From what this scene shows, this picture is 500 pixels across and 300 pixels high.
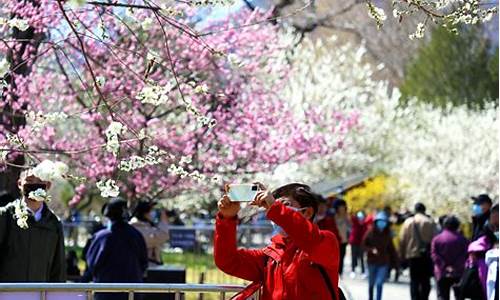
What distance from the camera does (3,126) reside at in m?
13.4

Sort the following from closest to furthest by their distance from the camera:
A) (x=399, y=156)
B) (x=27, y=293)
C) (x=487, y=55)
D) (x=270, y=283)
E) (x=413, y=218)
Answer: (x=270, y=283) < (x=27, y=293) < (x=413, y=218) < (x=399, y=156) < (x=487, y=55)

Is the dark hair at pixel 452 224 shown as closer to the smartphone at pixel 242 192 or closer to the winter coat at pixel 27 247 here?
the winter coat at pixel 27 247

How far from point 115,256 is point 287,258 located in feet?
15.7

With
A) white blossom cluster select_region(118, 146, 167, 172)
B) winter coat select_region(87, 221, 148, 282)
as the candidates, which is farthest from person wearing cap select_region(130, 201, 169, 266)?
white blossom cluster select_region(118, 146, 167, 172)

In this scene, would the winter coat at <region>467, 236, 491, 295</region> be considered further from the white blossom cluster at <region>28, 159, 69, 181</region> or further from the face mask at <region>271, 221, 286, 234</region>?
the white blossom cluster at <region>28, 159, 69, 181</region>

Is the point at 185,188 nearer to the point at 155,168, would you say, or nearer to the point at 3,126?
the point at 155,168

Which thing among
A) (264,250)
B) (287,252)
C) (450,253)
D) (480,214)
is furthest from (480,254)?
(287,252)

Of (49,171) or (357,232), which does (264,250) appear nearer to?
(49,171)

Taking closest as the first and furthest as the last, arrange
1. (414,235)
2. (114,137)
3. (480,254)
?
(114,137) < (480,254) < (414,235)

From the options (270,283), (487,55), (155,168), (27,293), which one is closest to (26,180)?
(27,293)

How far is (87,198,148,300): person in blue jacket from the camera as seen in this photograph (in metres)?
10.9

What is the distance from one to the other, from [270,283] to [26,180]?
2.55 metres

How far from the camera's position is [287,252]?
6.39 m

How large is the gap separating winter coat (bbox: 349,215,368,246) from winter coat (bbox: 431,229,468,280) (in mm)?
10091
